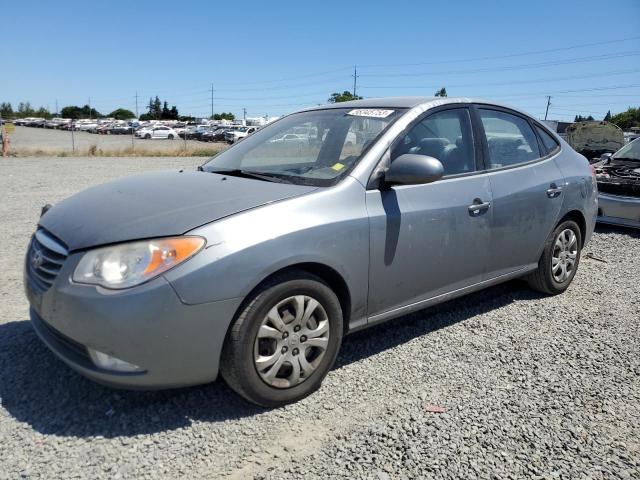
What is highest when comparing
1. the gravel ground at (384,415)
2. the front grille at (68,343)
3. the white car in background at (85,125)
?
the white car in background at (85,125)

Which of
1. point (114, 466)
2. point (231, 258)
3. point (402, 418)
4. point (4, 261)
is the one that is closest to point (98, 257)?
point (231, 258)

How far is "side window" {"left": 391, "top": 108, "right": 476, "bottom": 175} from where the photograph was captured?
3.39m

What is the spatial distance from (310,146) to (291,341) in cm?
160

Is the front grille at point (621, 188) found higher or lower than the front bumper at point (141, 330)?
higher

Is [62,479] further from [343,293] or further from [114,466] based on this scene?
[343,293]

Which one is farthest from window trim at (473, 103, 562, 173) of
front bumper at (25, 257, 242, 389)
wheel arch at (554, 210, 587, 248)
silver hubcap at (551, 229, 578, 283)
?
front bumper at (25, 257, 242, 389)

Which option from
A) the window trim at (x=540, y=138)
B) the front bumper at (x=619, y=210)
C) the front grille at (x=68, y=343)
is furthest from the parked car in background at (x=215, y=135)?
the front grille at (x=68, y=343)

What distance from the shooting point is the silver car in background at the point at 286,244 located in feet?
7.77

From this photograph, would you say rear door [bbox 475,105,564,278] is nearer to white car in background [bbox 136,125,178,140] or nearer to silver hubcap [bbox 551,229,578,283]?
silver hubcap [bbox 551,229,578,283]

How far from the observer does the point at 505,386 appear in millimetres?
3070

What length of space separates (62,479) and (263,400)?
3.17ft

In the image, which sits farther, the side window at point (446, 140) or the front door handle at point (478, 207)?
the front door handle at point (478, 207)

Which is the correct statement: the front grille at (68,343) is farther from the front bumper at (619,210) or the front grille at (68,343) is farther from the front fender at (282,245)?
the front bumper at (619,210)

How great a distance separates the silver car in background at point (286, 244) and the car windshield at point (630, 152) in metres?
5.83
